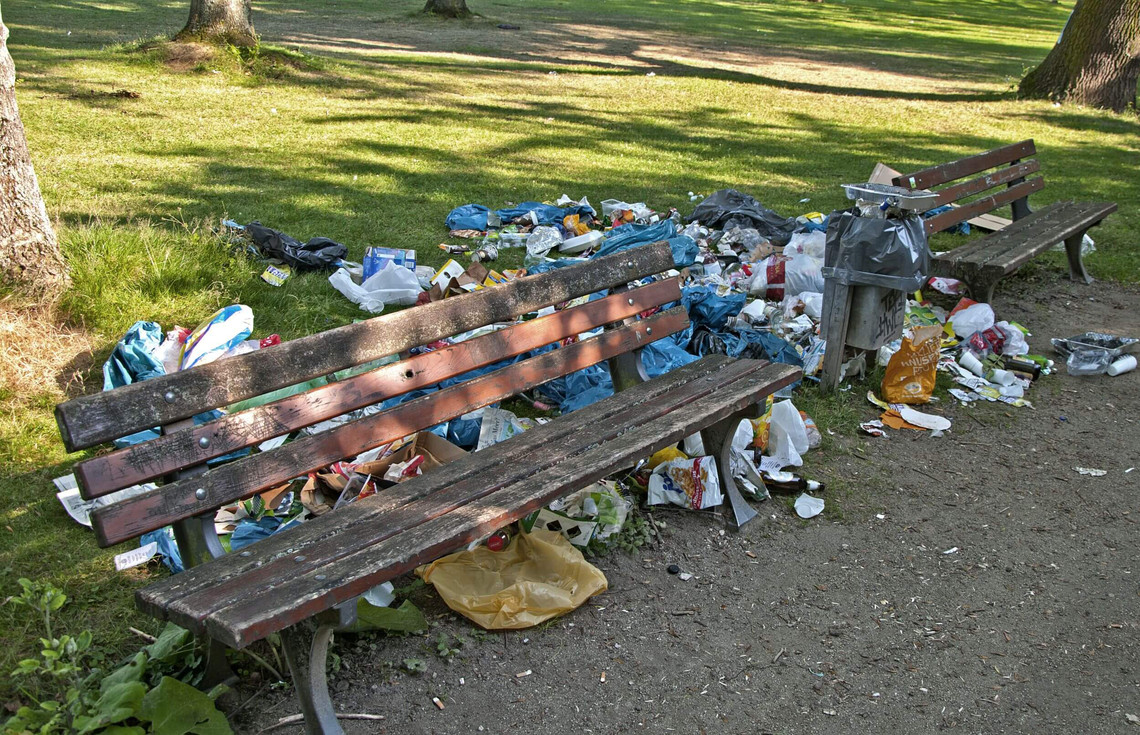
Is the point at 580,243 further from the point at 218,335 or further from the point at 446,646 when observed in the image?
the point at 446,646

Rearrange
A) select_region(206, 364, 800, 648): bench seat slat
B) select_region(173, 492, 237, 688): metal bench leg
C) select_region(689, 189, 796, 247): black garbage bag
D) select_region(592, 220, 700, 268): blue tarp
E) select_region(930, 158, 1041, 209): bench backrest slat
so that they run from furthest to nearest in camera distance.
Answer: select_region(689, 189, 796, 247): black garbage bag < select_region(930, 158, 1041, 209): bench backrest slat < select_region(592, 220, 700, 268): blue tarp < select_region(173, 492, 237, 688): metal bench leg < select_region(206, 364, 800, 648): bench seat slat

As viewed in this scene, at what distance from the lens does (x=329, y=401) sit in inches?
117

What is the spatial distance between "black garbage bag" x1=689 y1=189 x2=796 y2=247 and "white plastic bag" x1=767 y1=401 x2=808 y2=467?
2.91m

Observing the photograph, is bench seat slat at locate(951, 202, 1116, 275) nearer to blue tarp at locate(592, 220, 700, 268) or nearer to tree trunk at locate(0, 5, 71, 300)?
blue tarp at locate(592, 220, 700, 268)

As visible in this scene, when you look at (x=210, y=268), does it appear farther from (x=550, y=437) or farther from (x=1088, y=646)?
(x=1088, y=646)

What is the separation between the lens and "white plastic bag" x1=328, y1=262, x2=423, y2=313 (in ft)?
18.7

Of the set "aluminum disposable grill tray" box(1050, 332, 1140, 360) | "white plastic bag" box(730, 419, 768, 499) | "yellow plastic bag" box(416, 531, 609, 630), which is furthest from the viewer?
"aluminum disposable grill tray" box(1050, 332, 1140, 360)

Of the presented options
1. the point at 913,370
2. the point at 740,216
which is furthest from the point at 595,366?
the point at 740,216

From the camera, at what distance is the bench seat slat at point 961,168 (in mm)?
6121

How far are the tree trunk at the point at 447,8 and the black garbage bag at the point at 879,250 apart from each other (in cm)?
1671

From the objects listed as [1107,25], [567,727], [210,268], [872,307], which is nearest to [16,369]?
[210,268]

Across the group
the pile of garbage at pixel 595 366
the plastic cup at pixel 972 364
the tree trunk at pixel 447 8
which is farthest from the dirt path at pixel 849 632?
the tree trunk at pixel 447 8

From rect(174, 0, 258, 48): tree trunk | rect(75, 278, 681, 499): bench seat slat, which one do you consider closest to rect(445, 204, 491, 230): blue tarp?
rect(75, 278, 681, 499): bench seat slat

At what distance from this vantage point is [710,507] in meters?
3.93
